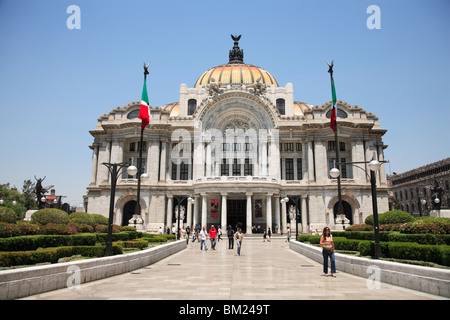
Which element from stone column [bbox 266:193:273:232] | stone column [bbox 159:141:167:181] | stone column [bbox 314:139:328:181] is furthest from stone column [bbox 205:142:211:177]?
stone column [bbox 314:139:328:181]

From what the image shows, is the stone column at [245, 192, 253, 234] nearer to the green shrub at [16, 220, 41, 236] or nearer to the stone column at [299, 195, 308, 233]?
the stone column at [299, 195, 308, 233]

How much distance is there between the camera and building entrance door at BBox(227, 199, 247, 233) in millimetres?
51344

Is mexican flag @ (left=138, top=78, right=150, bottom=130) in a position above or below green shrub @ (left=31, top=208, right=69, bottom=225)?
above

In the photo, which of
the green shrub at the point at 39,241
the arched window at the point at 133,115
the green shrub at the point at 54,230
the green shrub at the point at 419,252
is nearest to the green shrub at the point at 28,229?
the green shrub at the point at 54,230

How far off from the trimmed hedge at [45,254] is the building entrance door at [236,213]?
3627 centimetres

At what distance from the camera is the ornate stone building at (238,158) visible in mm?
50000

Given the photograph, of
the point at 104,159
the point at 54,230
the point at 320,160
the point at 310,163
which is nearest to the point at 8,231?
the point at 54,230

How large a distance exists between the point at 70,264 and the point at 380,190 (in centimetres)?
4942

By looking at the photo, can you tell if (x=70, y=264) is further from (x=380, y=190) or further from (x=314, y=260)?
(x=380, y=190)

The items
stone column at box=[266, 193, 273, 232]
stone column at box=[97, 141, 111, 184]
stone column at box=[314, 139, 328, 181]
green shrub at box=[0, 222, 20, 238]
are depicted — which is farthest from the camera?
stone column at box=[97, 141, 111, 184]

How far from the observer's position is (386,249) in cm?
1496

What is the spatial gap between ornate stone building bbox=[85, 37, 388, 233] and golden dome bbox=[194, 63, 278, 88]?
12.2 metres

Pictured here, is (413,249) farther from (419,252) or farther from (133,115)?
(133,115)
